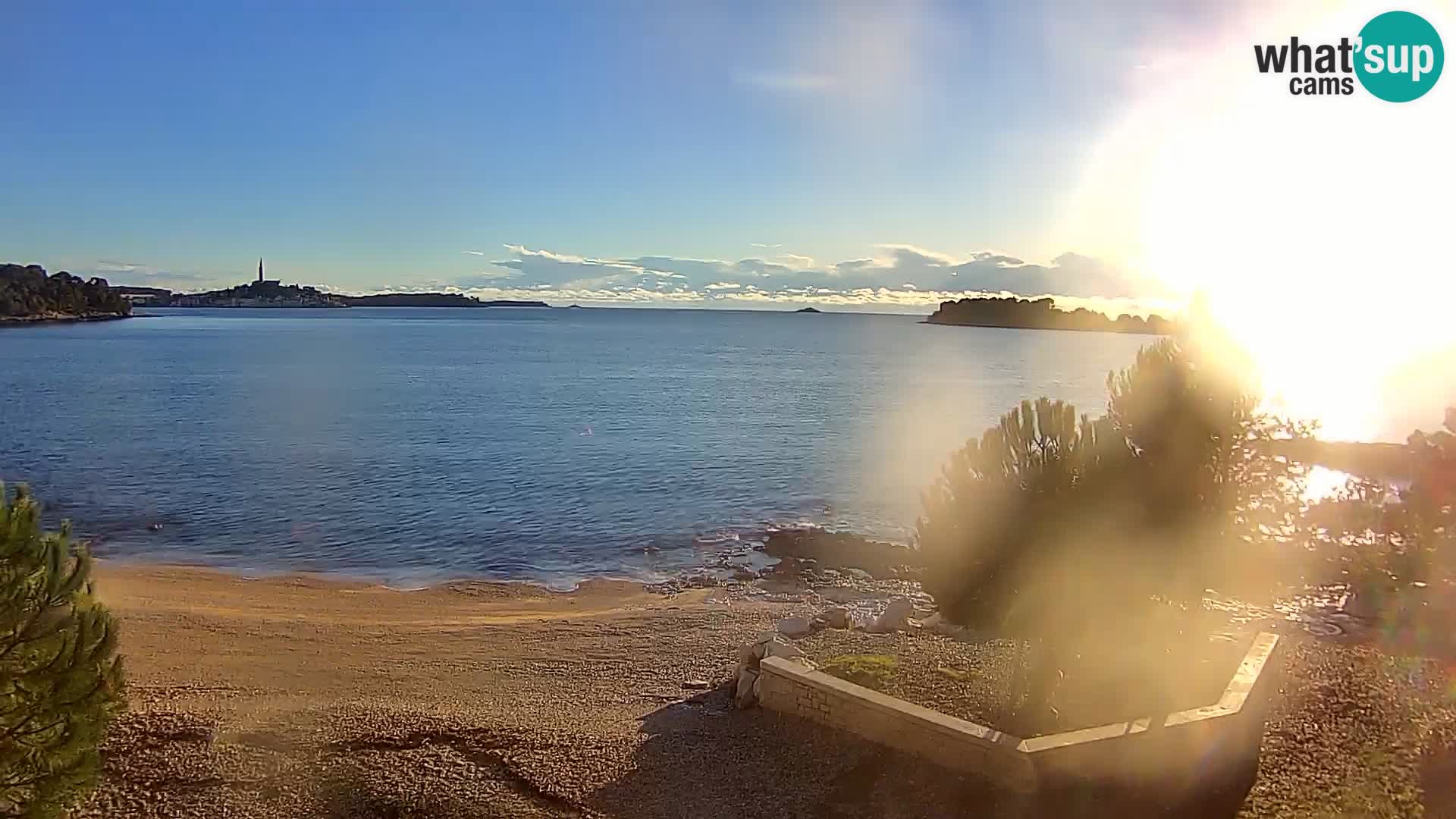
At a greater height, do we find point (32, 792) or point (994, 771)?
point (32, 792)

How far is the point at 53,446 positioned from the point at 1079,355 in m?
112

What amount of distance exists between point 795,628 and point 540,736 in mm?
5722

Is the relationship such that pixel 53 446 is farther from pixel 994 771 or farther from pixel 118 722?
pixel 994 771

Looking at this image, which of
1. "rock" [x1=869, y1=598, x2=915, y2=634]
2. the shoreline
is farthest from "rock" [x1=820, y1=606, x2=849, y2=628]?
the shoreline

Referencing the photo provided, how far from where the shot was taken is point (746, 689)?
10.8 metres

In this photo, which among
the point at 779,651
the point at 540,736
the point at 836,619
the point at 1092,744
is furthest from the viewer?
the point at 836,619

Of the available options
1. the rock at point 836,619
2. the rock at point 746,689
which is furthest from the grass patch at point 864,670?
the rock at point 836,619

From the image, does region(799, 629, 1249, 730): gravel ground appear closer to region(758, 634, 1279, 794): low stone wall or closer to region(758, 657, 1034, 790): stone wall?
region(758, 634, 1279, 794): low stone wall

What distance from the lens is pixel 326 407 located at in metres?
56.1

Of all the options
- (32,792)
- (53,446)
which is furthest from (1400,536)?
(53,446)

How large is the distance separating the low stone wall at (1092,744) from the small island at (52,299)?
623 ft

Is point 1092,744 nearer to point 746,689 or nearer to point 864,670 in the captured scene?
point 864,670

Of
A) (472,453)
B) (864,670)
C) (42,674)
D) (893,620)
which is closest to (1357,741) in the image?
(864,670)

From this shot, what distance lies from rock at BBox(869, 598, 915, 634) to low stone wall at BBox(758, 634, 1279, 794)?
616cm
